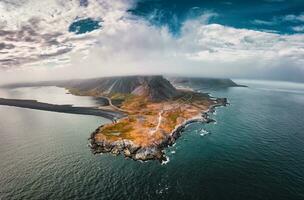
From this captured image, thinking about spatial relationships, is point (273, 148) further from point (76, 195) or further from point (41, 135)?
point (41, 135)

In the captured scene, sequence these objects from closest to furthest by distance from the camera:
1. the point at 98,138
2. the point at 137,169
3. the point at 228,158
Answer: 1. the point at 137,169
2. the point at 228,158
3. the point at 98,138

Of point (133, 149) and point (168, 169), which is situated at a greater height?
point (133, 149)

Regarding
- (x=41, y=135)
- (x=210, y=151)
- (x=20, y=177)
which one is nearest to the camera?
(x=20, y=177)

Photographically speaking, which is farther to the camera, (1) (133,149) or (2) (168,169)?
(1) (133,149)

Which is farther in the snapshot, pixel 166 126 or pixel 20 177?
pixel 166 126

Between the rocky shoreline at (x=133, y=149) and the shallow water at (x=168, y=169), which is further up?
the rocky shoreline at (x=133, y=149)

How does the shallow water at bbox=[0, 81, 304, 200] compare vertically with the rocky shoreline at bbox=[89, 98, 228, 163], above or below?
below

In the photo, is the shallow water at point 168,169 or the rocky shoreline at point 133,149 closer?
the shallow water at point 168,169

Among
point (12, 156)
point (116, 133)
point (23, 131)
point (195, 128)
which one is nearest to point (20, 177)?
point (12, 156)
